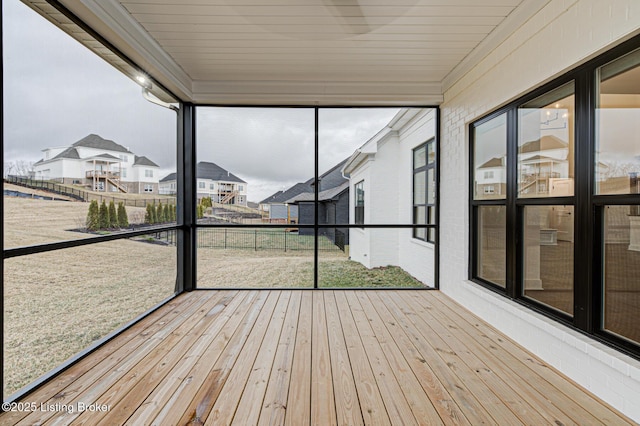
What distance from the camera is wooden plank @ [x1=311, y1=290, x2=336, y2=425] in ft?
5.55

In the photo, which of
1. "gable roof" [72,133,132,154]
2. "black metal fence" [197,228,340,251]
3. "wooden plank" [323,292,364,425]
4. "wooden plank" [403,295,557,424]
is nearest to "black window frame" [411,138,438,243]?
"black metal fence" [197,228,340,251]

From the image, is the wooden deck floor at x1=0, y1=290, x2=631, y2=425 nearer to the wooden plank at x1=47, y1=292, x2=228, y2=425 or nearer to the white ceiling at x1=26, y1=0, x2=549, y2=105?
the wooden plank at x1=47, y1=292, x2=228, y2=425

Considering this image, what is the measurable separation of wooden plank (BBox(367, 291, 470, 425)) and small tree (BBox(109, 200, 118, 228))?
8.53 ft

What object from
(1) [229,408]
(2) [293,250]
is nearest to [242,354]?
(1) [229,408]

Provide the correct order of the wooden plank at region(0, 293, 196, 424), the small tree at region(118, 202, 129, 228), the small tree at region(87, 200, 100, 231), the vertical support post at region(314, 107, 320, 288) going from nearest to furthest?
the wooden plank at region(0, 293, 196, 424), the small tree at region(87, 200, 100, 231), the small tree at region(118, 202, 129, 228), the vertical support post at region(314, 107, 320, 288)

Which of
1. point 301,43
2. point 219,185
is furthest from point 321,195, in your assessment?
point 301,43

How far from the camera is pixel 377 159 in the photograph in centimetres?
471

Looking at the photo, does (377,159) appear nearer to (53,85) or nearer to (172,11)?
(172,11)

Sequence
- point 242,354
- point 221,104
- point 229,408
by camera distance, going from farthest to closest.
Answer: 1. point 221,104
2. point 242,354
3. point 229,408

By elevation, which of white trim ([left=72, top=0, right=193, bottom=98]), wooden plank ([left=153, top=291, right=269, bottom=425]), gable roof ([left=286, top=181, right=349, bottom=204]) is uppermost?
white trim ([left=72, top=0, right=193, bottom=98])

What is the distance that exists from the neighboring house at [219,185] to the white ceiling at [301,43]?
0.86 m

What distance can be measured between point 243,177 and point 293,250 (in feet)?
3.89

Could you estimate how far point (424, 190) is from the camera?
4.41 m

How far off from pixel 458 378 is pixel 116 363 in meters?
2.30
